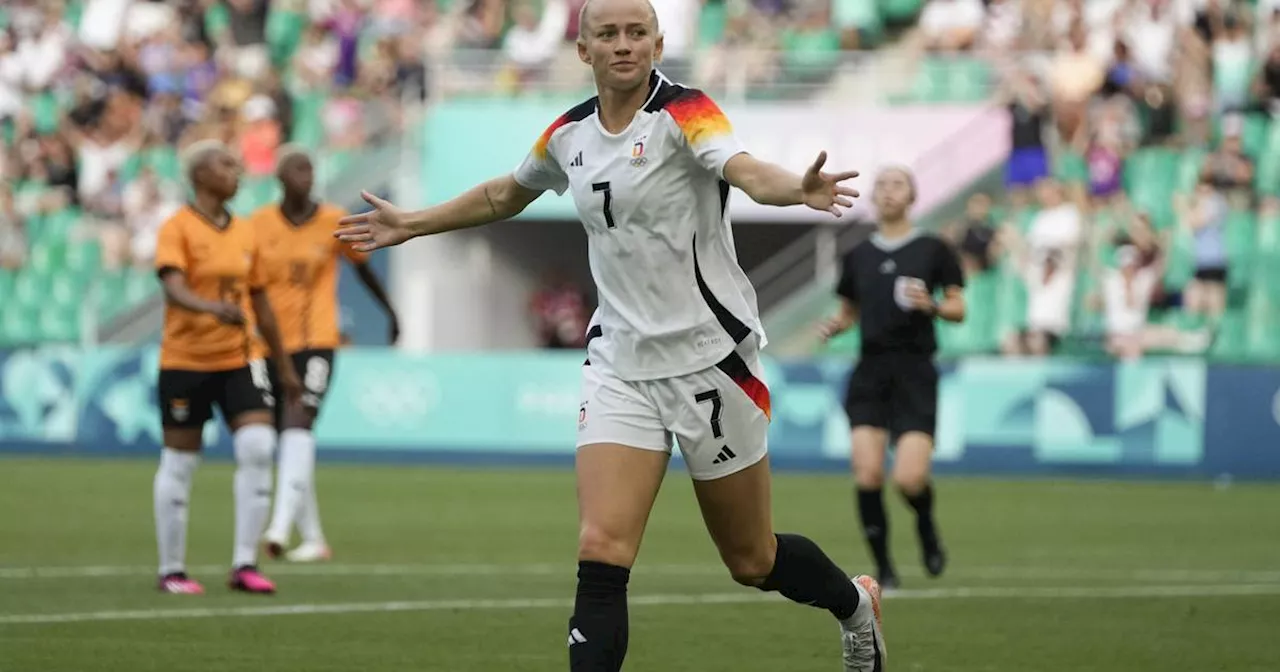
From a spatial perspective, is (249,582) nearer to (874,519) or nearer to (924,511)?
(874,519)

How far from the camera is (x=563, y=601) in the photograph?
39.5 ft

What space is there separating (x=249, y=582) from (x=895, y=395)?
3838 millimetres

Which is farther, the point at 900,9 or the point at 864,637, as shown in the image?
the point at 900,9

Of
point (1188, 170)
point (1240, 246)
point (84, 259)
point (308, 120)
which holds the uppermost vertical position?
point (308, 120)

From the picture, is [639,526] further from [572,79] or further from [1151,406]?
[572,79]

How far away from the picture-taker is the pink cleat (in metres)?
12.1

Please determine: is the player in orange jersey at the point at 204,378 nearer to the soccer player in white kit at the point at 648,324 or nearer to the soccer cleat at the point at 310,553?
the soccer cleat at the point at 310,553

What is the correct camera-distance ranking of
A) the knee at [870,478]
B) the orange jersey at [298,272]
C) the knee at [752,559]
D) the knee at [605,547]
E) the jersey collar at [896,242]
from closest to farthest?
the knee at [605,547]
the knee at [752,559]
the knee at [870,478]
the jersey collar at [896,242]
the orange jersey at [298,272]

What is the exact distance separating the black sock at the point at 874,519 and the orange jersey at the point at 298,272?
4054 mm

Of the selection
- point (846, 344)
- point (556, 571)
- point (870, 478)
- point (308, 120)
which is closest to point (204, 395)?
point (556, 571)

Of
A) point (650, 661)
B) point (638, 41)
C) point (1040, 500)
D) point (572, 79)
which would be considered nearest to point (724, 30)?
point (572, 79)

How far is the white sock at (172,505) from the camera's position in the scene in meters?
12.0

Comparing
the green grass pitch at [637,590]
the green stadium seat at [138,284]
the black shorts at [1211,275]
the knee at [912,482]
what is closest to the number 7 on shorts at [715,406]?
the green grass pitch at [637,590]

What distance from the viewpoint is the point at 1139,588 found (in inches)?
515
